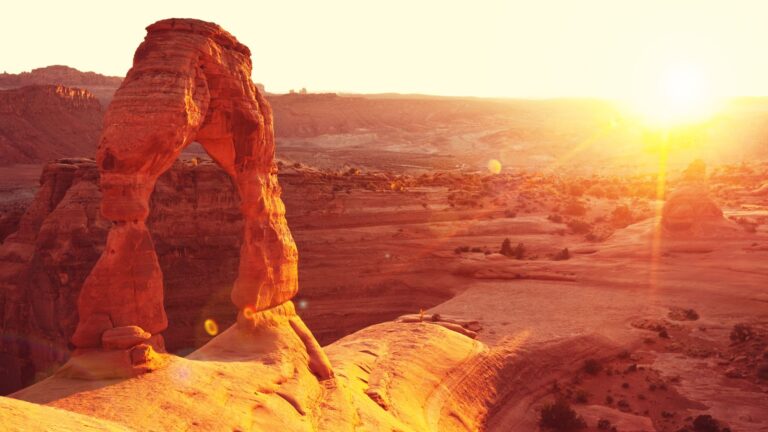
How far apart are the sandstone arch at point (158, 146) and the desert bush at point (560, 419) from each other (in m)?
6.78

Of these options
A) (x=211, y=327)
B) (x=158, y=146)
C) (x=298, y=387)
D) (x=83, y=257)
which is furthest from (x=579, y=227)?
(x=158, y=146)

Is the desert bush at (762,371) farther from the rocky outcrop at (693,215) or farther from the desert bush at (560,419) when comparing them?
the rocky outcrop at (693,215)

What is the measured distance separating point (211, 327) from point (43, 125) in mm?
49672

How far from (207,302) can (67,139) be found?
157 feet

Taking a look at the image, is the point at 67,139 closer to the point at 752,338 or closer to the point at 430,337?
the point at 430,337

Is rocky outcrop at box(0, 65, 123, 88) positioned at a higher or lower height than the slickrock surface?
higher

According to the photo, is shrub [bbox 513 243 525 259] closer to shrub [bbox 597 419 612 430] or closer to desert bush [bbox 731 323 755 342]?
desert bush [bbox 731 323 755 342]

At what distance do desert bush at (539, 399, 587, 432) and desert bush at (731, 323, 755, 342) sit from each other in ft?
22.0

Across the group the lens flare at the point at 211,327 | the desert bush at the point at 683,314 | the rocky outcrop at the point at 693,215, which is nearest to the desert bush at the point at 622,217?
the rocky outcrop at the point at 693,215

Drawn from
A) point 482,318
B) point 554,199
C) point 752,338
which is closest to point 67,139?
point 554,199

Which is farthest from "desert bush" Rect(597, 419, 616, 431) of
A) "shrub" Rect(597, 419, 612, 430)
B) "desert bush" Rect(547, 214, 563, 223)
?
"desert bush" Rect(547, 214, 563, 223)

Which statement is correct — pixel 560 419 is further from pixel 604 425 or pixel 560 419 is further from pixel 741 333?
pixel 741 333

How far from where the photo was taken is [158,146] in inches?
322

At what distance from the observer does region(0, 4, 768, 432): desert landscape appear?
26.6 ft
